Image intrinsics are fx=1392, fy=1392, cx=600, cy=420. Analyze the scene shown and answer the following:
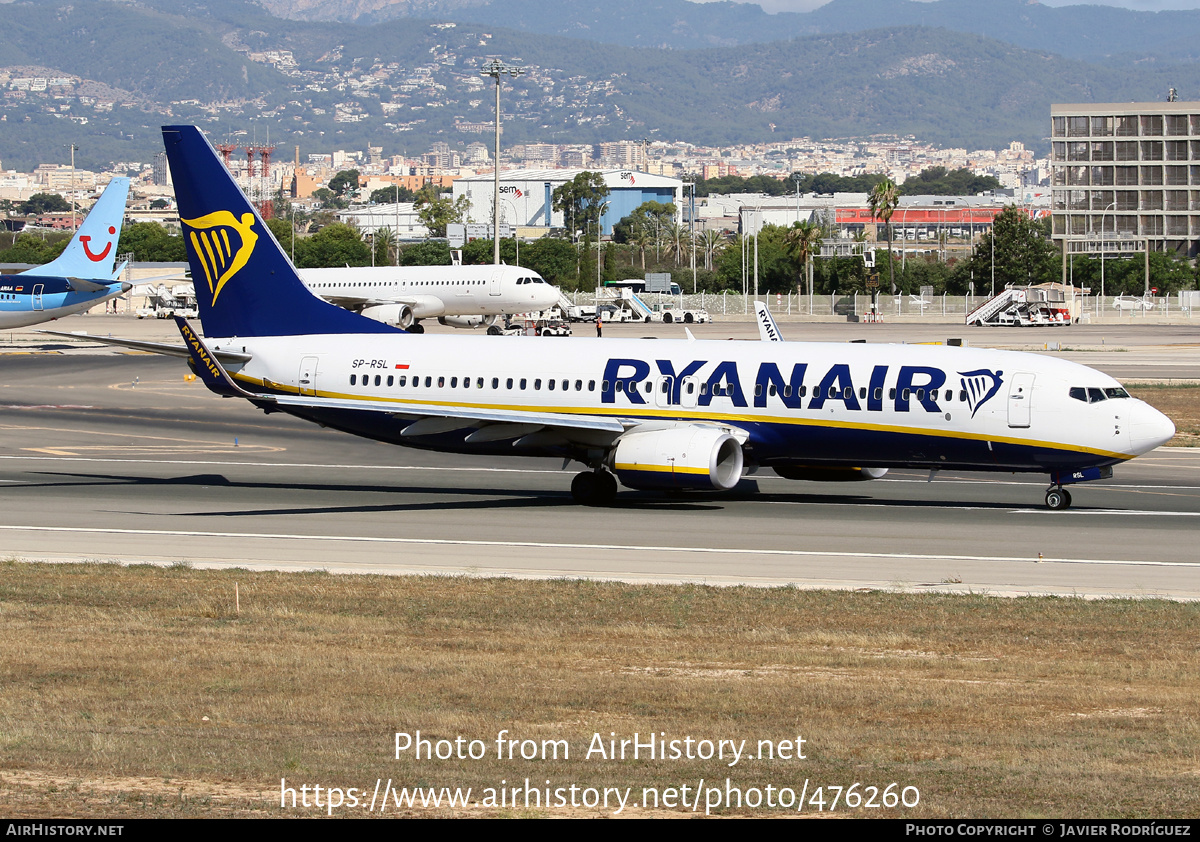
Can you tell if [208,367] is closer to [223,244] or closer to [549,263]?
[223,244]

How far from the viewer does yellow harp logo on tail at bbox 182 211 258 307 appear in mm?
38000

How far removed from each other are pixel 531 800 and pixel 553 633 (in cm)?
872

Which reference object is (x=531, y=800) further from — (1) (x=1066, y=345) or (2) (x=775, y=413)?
(1) (x=1066, y=345)

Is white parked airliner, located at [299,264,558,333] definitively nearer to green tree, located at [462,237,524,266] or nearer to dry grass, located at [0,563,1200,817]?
dry grass, located at [0,563,1200,817]

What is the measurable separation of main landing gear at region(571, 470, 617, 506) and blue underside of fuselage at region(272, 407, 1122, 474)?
2.60ft

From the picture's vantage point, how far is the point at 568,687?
16766mm

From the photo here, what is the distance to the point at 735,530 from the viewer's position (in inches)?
1209

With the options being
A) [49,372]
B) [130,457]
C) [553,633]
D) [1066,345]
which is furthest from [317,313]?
[1066,345]

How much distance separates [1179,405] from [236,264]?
1570 inches

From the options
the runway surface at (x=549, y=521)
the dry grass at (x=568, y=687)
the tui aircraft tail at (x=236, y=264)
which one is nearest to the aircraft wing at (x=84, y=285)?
the runway surface at (x=549, y=521)

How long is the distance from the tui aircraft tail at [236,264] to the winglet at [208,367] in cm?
294

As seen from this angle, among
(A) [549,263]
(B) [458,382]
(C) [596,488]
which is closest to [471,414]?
(B) [458,382]

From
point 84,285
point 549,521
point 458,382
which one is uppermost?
point 84,285

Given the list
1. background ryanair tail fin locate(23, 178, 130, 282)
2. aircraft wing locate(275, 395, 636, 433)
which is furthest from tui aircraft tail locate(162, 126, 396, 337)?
background ryanair tail fin locate(23, 178, 130, 282)
